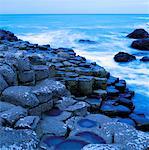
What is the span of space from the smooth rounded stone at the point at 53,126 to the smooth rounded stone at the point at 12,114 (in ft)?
1.21

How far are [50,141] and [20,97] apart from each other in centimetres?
94

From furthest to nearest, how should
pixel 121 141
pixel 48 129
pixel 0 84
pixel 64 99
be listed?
pixel 64 99 < pixel 0 84 < pixel 48 129 < pixel 121 141

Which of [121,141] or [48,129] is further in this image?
[48,129]

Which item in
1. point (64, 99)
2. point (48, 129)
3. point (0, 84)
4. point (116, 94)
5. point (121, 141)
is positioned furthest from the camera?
point (116, 94)

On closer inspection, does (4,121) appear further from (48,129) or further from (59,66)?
(59,66)

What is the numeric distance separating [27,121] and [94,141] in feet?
2.93

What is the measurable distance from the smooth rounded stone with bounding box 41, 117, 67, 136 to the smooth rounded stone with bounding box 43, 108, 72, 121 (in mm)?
96

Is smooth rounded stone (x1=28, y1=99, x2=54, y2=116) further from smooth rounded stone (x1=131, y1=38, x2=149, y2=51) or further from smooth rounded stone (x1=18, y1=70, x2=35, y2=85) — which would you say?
smooth rounded stone (x1=131, y1=38, x2=149, y2=51)

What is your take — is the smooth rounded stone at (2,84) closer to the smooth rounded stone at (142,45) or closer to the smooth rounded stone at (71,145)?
the smooth rounded stone at (71,145)

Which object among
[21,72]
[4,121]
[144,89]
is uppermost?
[21,72]

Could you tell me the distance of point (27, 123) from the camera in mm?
3400

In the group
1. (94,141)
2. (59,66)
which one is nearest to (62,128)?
(94,141)

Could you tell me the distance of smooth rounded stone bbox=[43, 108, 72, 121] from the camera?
14.0 feet

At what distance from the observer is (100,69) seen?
7980 millimetres
